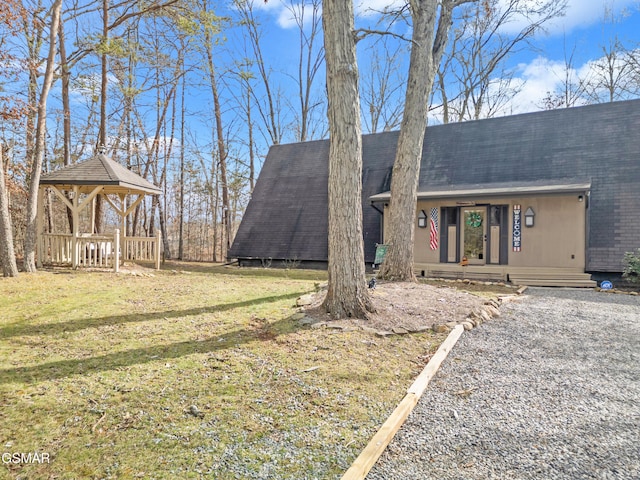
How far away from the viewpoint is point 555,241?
10445 mm

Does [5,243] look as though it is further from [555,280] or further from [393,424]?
[555,280]

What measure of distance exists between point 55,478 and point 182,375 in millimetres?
1239

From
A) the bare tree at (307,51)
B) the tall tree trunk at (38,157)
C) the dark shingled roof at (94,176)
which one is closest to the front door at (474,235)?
the dark shingled roof at (94,176)

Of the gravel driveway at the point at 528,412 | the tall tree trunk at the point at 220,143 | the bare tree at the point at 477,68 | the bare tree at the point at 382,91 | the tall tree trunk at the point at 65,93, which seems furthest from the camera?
the bare tree at the point at 382,91

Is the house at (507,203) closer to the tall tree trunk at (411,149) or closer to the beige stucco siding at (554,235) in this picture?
the beige stucco siding at (554,235)

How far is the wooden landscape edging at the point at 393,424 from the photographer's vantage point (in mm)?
2010

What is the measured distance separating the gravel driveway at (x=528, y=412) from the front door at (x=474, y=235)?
6549mm

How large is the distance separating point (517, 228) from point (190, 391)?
1066 cm

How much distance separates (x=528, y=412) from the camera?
111 inches

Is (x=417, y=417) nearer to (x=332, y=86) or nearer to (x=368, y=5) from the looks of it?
(x=332, y=86)

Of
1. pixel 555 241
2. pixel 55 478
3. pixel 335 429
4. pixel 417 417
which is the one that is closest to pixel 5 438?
pixel 55 478

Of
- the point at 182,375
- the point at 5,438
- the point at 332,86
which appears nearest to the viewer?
the point at 5,438

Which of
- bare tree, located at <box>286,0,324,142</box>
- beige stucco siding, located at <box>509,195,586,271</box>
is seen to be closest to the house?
beige stucco siding, located at <box>509,195,586,271</box>

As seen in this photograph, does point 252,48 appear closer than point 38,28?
No
